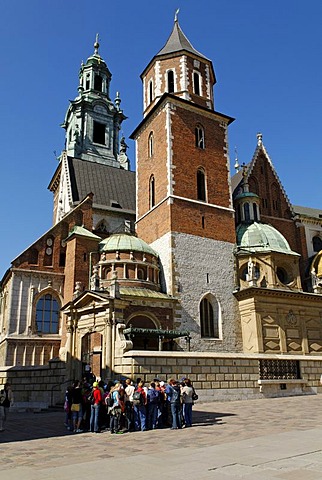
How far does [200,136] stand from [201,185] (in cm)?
373

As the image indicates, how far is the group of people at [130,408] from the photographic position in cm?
1224

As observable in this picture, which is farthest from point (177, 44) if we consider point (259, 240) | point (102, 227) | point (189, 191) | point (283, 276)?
point (283, 276)

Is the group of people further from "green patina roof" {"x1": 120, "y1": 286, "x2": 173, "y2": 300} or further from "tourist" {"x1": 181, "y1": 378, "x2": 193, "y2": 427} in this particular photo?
"green patina roof" {"x1": 120, "y1": 286, "x2": 173, "y2": 300}

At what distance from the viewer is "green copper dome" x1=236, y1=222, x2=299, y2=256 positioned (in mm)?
29844

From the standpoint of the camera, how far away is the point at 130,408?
1255cm

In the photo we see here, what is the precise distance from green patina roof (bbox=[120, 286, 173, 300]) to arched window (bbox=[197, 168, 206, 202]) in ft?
25.2

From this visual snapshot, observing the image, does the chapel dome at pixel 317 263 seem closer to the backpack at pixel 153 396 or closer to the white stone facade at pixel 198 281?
the white stone facade at pixel 198 281

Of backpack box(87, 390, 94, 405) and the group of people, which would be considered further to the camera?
backpack box(87, 390, 94, 405)

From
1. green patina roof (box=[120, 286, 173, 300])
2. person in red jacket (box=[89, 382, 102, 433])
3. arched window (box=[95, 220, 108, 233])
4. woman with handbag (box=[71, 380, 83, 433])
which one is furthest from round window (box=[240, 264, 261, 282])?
person in red jacket (box=[89, 382, 102, 433])

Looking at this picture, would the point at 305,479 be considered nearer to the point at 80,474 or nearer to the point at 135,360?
the point at 80,474

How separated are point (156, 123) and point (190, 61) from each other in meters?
5.55

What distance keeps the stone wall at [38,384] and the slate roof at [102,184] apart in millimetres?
18526

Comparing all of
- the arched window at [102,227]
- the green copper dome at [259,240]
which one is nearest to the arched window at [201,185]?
the green copper dome at [259,240]

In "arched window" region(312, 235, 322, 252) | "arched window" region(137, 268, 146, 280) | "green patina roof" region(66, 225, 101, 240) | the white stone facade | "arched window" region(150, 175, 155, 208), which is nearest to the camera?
the white stone facade
